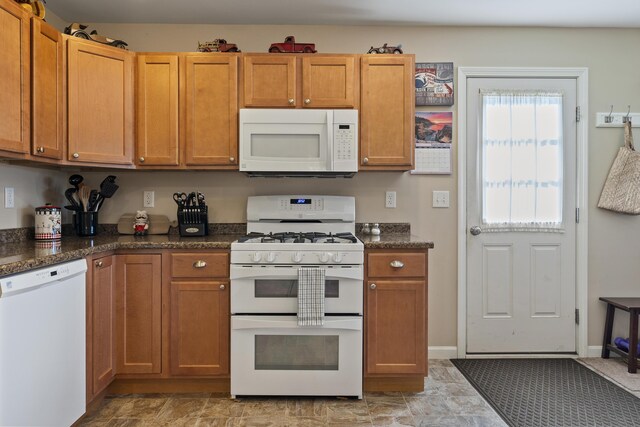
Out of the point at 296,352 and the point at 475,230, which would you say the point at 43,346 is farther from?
the point at 475,230

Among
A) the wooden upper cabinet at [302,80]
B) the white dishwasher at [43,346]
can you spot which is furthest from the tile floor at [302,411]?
the wooden upper cabinet at [302,80]

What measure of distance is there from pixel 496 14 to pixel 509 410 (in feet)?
8.43

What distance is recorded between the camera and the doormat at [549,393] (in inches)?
85.7

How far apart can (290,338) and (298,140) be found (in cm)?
125

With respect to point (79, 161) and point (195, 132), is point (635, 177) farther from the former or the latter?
point (79, 161)

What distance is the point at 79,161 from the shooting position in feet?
7.93

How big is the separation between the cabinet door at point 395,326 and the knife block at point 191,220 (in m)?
1.24

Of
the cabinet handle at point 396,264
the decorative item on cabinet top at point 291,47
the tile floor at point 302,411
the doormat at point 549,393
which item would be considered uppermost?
the decorative item on cabinet top at point 291,47

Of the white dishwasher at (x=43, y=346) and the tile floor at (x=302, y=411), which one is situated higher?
the white dishwasher at (x=43, y=346)

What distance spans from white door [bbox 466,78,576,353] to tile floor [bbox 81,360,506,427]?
0.78 metres

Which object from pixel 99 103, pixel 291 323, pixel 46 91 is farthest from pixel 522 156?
pixel 46 91

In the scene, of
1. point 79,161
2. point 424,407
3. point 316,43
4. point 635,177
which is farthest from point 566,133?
point 79,161

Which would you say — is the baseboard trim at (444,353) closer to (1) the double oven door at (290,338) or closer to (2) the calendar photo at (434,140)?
(1) the double oven door at (290,338)

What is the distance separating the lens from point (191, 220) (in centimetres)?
279
